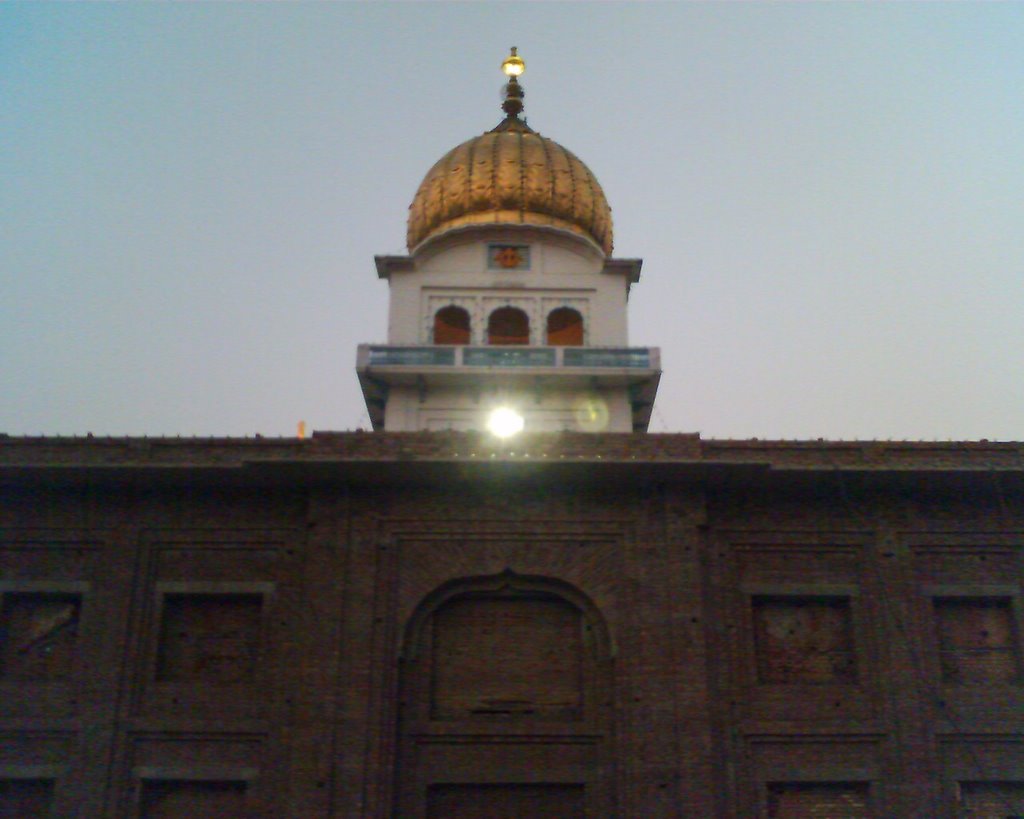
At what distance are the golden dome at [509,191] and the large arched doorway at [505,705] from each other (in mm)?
10439

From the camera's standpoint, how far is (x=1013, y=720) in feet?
51.0

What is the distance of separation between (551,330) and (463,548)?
8964 millimetres

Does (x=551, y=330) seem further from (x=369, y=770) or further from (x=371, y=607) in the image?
(x=369, y=770)

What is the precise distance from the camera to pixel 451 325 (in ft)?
76.9

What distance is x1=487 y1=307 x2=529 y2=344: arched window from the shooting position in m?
23.0

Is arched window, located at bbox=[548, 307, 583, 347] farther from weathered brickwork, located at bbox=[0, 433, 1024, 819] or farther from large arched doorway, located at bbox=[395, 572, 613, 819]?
large arched doorway, located at bbox=[395, 572, 613, 819]

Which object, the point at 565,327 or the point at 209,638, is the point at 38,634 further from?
the point at 565,327

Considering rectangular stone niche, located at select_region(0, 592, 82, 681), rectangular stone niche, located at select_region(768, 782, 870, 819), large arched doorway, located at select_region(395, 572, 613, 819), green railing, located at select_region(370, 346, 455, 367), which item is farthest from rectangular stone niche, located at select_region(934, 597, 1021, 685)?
rectangular stone niche, located at select_region(0, 592, 82, 681)

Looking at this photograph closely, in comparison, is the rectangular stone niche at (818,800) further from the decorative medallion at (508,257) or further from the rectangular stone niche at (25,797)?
the decorative medallion at (508,257)

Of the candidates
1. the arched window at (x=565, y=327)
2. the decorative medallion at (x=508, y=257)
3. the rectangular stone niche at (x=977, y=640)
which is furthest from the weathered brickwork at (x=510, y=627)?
the decorative medallion at (x=508, y=257)

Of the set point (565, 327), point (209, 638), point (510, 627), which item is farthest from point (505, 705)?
point (565, 327)

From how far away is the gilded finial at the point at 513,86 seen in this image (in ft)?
88.4

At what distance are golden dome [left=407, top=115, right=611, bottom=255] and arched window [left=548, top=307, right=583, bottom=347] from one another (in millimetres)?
2069

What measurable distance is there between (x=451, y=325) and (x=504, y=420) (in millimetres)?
3210
